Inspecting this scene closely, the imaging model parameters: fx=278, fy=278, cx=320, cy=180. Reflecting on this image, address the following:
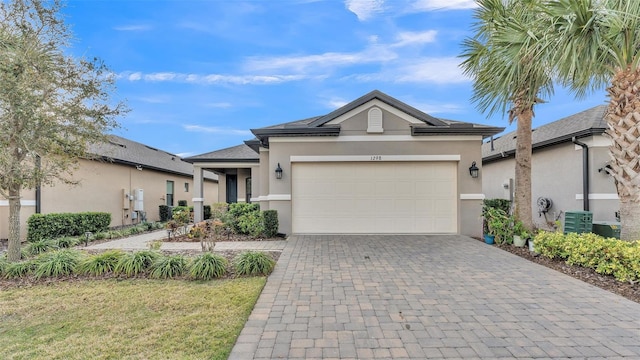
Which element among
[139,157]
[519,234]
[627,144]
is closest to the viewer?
[627,144]

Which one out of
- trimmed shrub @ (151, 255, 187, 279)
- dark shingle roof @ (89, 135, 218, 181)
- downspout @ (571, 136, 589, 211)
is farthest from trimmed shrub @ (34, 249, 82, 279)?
downspout @ (571, 136, 589, 211)

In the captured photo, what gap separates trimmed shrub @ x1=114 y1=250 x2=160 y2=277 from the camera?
527 cm

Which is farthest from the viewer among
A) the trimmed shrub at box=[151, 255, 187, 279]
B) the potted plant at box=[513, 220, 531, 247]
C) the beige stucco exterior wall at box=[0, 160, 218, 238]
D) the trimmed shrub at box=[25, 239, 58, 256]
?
the beige stucco exterior wall at box=[0, 160, 218, 238]

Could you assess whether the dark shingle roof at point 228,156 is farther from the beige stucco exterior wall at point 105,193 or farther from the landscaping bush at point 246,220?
the landscaping bush at point 246,220

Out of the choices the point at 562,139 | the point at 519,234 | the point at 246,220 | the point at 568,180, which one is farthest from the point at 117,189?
the point at 568,180

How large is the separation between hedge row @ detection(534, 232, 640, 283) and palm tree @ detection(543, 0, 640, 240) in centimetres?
69

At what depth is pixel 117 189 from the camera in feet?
43.4

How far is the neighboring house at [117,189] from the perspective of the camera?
979 cm

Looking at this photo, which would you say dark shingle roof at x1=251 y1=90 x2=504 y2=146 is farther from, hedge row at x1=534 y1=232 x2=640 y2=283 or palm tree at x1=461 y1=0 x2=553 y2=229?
hedge row at x1=534 y1=232 x2=640 y2=283

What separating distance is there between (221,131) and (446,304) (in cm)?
2013

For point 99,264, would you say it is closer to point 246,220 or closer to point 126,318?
point 126,318

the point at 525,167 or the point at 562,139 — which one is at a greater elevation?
the point at 562,139

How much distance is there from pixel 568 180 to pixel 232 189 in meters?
15.5

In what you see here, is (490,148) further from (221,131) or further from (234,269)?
(221,131)
